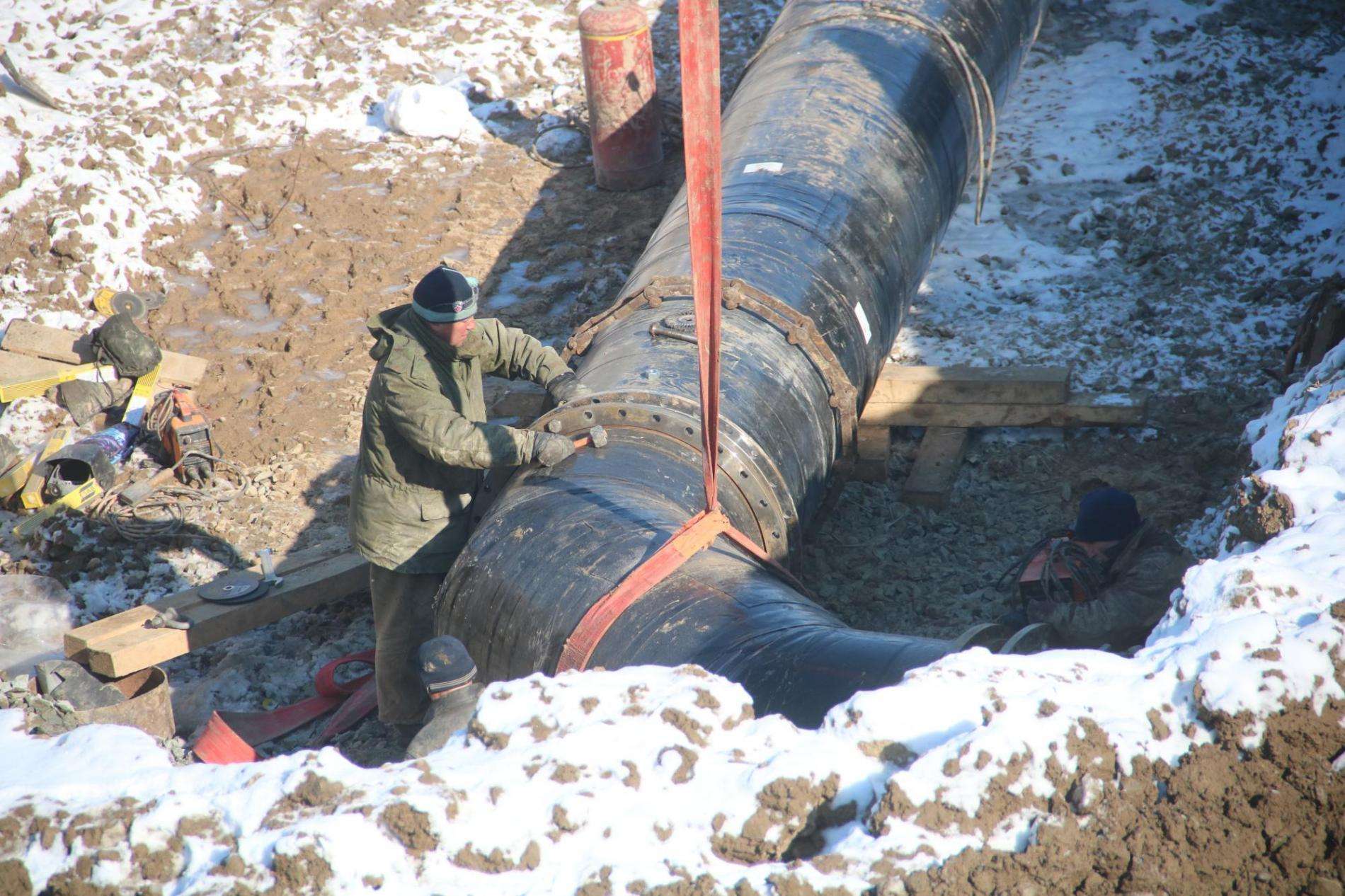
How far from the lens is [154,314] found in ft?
19.6

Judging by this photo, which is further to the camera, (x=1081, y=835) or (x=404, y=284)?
(x=404, y=284)

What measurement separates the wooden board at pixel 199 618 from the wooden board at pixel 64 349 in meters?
1.42

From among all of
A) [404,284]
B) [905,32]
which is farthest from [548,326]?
[905,32]

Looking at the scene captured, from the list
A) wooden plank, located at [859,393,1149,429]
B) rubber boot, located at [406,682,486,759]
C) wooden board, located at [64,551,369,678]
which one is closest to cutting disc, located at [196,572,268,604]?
wooden board, located at [64,551,369,678]

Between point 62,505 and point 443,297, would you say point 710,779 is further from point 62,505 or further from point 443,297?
point 62,505

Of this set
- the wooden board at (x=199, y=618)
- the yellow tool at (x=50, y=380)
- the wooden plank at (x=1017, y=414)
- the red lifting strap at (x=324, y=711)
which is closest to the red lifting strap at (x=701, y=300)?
the red lifting strap at (x=324, y=711)

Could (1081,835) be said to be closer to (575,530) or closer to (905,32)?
(575,530)

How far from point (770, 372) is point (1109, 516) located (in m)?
1.27

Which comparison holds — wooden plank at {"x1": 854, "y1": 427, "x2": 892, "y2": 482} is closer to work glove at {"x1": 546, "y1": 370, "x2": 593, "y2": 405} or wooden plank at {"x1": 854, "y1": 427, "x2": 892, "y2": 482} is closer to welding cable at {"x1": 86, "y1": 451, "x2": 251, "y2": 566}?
work glove at {"x1": 546, "y1": 370, "x2": 593, "y2": 405}

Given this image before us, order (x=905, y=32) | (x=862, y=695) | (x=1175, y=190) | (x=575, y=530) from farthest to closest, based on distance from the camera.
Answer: (x=1175, y=190), (x=905, y=32), (x=575, y=530), (x=862, y=695)

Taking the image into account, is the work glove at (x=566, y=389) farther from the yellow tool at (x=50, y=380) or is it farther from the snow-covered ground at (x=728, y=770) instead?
the yellow tool at (x=50, y=380)

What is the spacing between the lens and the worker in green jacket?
10.2 ft

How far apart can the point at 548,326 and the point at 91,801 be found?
4.16 m

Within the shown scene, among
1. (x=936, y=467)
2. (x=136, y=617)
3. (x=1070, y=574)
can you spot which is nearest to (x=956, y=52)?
(x=936, y=467)
